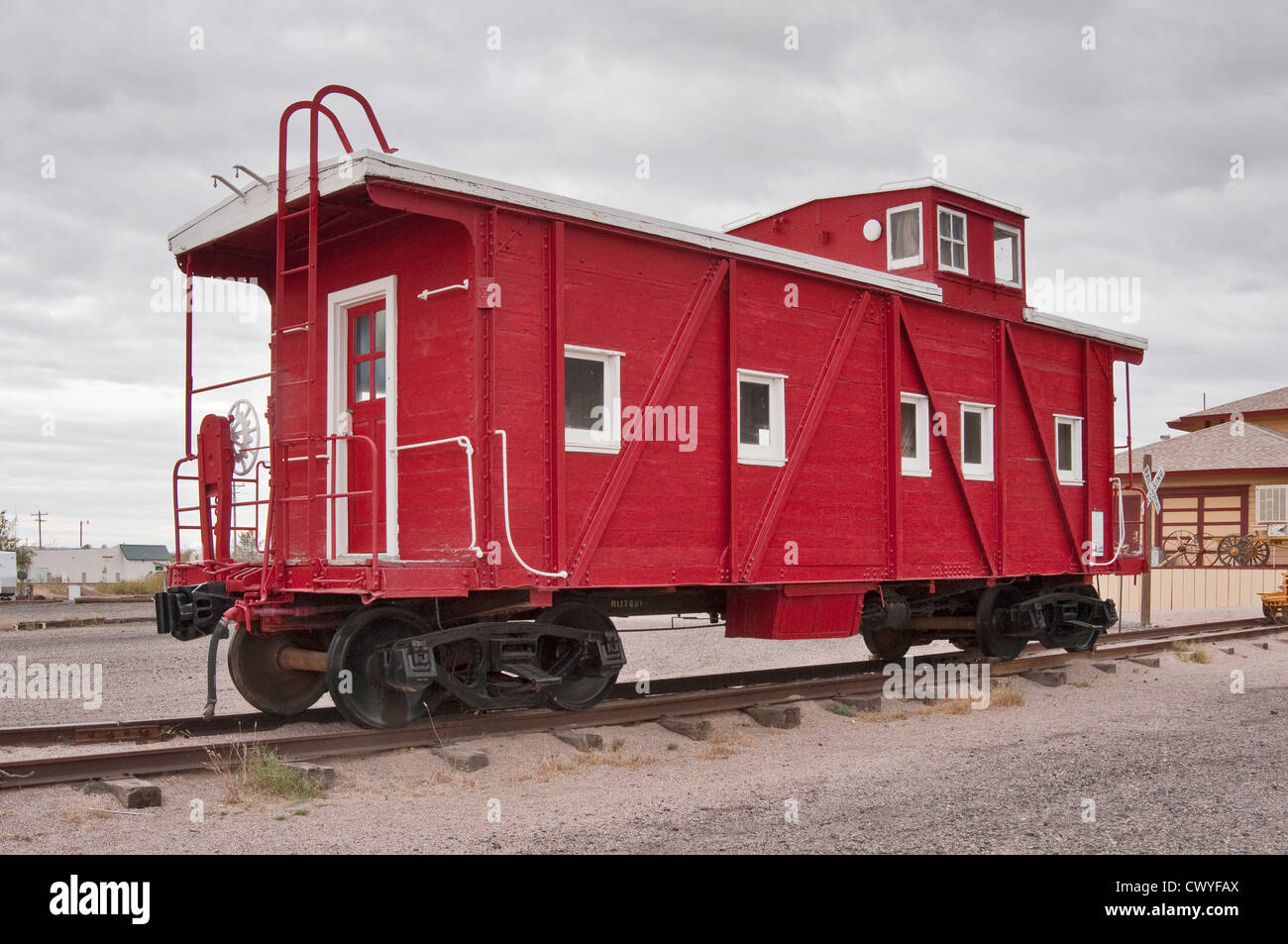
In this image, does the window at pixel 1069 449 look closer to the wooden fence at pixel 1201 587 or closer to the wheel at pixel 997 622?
the wheel at pixel 997 622

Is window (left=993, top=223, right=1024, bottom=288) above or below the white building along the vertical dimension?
above

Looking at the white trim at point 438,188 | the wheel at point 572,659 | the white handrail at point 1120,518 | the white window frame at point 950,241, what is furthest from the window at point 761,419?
the white handrail at point 1120,518

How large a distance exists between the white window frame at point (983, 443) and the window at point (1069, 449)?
1.66 meters

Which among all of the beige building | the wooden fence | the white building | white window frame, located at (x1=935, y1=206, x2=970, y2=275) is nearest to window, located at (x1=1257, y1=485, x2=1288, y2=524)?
the beige building

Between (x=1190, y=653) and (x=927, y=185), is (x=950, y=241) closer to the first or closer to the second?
(x=927, y=185)

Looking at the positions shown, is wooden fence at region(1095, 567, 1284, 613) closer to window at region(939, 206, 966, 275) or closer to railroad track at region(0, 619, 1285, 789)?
railroad track at region(0, 619, 1285, 789)

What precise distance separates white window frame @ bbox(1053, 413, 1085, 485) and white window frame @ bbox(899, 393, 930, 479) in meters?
2.76

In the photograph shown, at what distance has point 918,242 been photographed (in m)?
12.2

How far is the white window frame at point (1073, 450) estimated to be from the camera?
1359cm

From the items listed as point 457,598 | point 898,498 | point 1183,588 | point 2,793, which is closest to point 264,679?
point 457,598

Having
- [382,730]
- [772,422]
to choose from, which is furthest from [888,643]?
[382,730]

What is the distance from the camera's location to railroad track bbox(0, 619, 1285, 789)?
6930 mm

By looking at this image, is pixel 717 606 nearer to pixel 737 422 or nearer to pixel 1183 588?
pixel 737 422

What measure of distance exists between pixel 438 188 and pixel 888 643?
28.3ft
